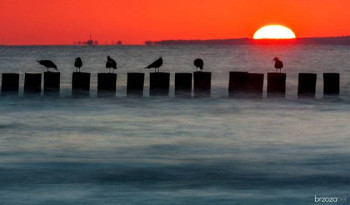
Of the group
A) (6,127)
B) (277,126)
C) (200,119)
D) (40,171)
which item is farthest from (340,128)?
(40,171)

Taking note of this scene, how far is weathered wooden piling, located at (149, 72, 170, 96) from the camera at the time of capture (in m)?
28.6

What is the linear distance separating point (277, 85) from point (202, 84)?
8.76 feet

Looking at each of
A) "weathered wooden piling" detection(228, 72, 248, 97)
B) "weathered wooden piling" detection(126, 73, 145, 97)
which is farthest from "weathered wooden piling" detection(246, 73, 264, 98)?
"weathered wooden piling" detection(126, 73, 145, 97)

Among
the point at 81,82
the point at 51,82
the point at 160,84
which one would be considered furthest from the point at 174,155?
the point at 51,82

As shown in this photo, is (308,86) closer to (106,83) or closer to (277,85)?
(277,85)

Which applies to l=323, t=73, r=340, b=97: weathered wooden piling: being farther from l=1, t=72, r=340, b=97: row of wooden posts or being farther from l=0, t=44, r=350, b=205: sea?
l=0, t=44, r=350, b=205: sea

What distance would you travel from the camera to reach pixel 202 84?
96.1 ft

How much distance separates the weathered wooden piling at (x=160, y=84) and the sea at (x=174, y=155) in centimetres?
278

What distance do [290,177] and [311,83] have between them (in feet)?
55.0

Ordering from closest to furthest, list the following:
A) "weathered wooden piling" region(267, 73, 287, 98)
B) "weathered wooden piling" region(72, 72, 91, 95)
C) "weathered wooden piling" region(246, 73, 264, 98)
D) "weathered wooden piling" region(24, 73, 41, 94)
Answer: "weathered wooden piling" region(246, 73, 264, 98)
"weathered wooden piling" region(267, 73, 287, 98)
"weathered wooden piling" region(72, 72, 91, 95)
"weathered wooden piling" region(24, 73, 41, 94)

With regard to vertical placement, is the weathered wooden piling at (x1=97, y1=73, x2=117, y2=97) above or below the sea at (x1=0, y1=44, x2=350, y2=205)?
above

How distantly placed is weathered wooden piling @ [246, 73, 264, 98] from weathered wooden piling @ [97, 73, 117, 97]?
15.5 feet

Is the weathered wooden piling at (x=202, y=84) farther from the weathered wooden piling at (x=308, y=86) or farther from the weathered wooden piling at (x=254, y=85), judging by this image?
the weathered wooden piling at (x=308, y=86)

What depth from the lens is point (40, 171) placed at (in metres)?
12.5
